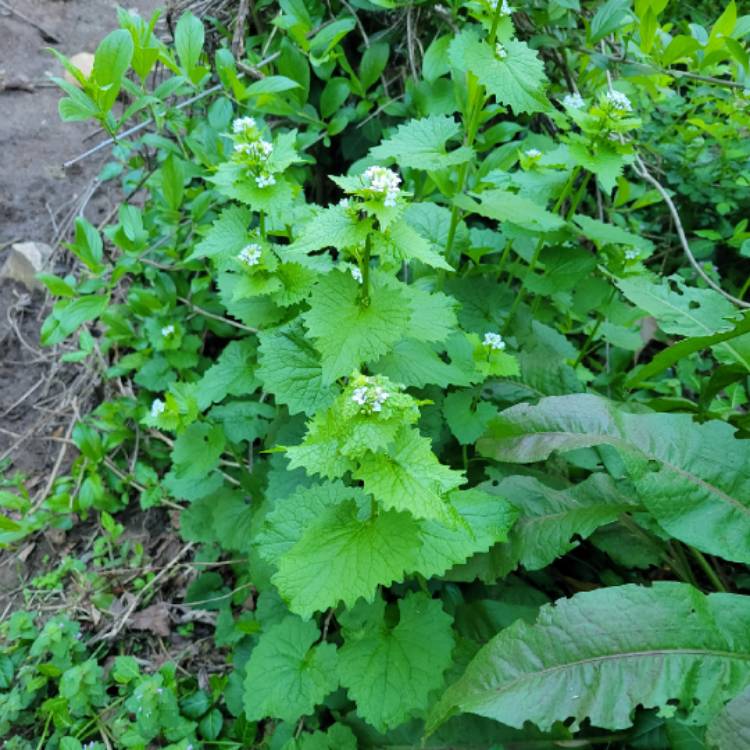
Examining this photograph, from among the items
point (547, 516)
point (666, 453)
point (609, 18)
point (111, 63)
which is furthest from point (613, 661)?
point (111, 63)

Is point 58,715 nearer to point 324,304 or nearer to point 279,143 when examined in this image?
point 324,304

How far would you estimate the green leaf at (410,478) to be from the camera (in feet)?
3.64

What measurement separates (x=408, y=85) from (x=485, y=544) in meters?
1.75

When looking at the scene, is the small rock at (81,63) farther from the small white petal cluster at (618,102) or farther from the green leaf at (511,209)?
the small white petal cluster at (618,102)

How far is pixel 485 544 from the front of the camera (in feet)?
4.62

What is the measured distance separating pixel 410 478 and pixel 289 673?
0.78 metres

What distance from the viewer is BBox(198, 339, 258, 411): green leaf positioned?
1837 millimetres

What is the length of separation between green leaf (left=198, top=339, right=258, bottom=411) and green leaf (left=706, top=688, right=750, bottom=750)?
132 centimetres

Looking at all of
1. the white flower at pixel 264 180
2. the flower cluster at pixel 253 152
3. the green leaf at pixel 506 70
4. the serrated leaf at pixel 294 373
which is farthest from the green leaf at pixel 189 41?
the serrated leaf at pixel 294 373

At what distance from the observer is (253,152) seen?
163 cm

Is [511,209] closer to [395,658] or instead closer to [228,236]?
[228,236]

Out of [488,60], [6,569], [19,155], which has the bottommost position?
[6,569]

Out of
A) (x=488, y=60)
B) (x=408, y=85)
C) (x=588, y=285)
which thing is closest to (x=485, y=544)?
(x=588, y=285)

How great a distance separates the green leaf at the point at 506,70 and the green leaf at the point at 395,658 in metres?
1.19
